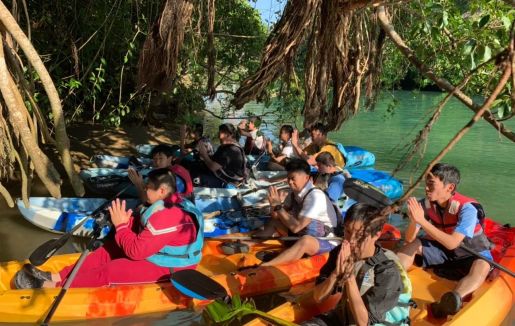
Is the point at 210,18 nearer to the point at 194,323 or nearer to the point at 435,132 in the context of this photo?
the point at 194,323

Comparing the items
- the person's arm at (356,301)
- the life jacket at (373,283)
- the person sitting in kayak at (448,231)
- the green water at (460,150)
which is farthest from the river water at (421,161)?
the person's arm at (356,301)

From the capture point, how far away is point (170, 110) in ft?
44.2

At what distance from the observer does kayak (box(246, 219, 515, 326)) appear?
3.77 meters

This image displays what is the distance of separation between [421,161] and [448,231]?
3.05m

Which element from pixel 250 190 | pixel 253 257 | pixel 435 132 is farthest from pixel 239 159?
pixel 435 132

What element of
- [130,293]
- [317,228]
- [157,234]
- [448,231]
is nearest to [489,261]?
[448,231]

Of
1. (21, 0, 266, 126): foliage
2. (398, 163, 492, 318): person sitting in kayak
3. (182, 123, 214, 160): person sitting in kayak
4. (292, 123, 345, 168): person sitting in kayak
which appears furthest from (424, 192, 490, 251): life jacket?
(182, 123, 214, 160): person sitting in kayak

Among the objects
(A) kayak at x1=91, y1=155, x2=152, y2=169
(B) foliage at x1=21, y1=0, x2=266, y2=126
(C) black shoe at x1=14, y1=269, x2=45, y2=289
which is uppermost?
(B) foliage at x1=21, y1=0, x2=266, y2=126

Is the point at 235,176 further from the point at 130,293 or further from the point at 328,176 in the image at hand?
the point at 130,293

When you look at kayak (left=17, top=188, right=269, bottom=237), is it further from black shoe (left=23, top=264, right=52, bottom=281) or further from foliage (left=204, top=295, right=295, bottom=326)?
foliage (left=204, top=295, right=295, bottom=326)

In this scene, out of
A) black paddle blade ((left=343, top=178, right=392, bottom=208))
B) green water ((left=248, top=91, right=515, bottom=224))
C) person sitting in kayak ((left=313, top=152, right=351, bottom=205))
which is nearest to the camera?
black paddle blade ((left=343, top=178, right=392, bottom=208))

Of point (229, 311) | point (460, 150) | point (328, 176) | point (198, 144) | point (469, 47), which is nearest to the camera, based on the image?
point (469, 47)

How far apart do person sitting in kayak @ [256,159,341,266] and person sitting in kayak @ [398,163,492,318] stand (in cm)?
77

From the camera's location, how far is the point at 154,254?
4340mm
